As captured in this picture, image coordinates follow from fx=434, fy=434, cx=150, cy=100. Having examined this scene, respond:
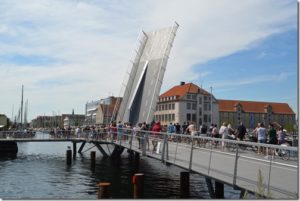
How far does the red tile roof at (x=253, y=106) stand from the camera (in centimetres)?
13388

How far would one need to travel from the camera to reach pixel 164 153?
16703 millimetres

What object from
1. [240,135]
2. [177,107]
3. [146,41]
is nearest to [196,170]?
[240,135]

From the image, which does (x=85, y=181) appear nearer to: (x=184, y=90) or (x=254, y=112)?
(x=184, y=90)

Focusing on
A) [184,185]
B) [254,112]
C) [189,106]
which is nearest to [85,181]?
[184,185]

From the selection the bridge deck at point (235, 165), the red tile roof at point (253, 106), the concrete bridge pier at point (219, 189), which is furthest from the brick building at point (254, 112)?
the concrete bridge pier at point (219, 189)

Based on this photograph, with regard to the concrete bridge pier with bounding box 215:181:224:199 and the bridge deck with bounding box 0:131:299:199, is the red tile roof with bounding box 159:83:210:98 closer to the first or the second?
the bridge deck with bounding box 0:131:299:199

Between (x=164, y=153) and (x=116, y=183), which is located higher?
(x=164, y=153)

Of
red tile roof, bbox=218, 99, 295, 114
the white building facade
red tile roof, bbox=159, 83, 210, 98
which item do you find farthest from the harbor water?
red tile roof, bbox=218, 99, 295, 114

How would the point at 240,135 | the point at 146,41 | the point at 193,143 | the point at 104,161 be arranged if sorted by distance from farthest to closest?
the point at 146,41
the point at 104,161
the point at 240,135
the point at 193,143

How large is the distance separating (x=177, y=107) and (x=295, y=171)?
9945 centimetres

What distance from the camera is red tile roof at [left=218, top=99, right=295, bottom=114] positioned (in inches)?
5271

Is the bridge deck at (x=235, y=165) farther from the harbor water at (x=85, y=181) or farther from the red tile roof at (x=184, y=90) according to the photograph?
the red tile roof at (x=184, y=90)

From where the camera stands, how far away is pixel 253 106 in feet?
452

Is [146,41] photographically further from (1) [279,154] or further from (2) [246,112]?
(2) [246,112]
